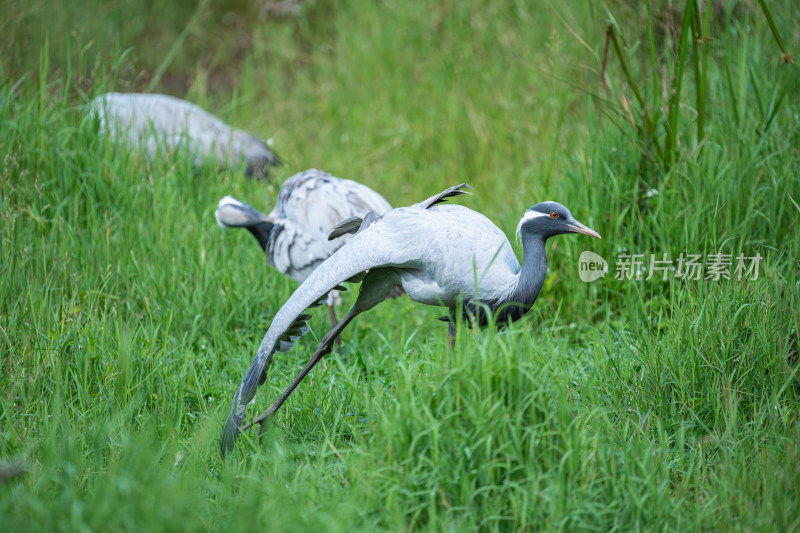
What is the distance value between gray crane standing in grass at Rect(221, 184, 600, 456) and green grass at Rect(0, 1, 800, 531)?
214 millimetres

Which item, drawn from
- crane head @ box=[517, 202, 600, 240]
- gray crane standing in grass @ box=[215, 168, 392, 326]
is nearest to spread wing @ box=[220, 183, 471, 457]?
crane head @ box=[517, 202, 600, 240]

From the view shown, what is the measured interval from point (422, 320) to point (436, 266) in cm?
167

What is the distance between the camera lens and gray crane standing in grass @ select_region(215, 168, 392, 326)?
15.1 ft

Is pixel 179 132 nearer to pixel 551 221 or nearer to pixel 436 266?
pixel 436 266

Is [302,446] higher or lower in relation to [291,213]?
lower

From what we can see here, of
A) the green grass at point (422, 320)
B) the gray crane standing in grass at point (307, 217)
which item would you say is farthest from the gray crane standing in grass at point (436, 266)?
the gray crane standing in grass at point (307, 217)

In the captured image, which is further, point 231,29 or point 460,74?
point 231,29

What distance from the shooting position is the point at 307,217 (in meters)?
4.72

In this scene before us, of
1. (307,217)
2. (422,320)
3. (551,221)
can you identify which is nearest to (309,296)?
(551,221)

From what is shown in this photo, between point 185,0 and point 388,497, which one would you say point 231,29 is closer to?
point 185,0

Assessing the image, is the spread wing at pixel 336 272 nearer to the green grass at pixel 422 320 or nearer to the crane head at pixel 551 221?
the green grass at pixel 422 320

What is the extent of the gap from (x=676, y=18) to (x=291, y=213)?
137 inches

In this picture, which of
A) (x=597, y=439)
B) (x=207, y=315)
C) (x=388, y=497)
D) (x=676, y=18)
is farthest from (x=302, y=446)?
(x=676, y=18)

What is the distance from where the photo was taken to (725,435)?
9.86 feet
